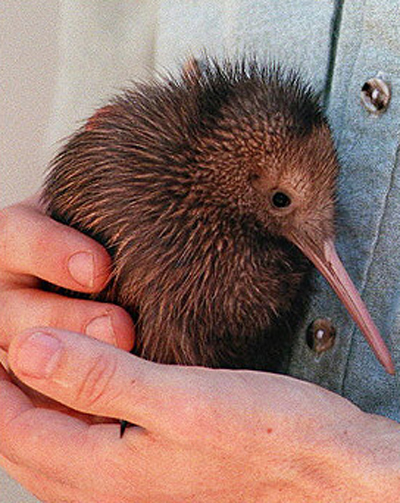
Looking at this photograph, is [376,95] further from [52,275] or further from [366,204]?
[52,275]

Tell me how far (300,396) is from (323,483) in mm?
103

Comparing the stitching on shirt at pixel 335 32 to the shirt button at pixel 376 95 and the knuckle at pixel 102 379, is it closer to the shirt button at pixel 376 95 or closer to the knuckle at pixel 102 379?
the shirt button at pixel 376 95

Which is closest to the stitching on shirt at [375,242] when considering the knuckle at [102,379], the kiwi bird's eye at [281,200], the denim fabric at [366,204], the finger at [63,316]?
the denim fabric at [366,204]

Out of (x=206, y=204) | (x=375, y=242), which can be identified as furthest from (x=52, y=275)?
(x=375, y=242)

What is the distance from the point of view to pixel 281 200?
3.82 ft

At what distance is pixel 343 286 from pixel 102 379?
43 cm

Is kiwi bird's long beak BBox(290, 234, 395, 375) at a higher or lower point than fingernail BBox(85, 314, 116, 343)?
higher

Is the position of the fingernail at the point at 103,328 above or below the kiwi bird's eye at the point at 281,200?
below

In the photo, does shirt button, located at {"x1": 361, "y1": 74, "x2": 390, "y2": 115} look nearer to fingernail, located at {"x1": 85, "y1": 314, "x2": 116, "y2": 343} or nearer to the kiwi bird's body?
the kiwi bird's body

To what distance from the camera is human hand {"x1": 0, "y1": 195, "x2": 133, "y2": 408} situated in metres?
1.07

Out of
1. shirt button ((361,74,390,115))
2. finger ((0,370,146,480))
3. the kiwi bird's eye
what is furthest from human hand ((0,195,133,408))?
shirt button ((361,74,390,115))

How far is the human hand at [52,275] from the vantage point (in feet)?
3.52

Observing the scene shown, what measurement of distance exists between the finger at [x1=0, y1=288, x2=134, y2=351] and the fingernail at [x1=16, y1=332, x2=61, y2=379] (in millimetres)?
218

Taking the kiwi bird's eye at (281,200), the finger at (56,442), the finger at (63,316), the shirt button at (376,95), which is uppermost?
the shirt button at (376,95)
